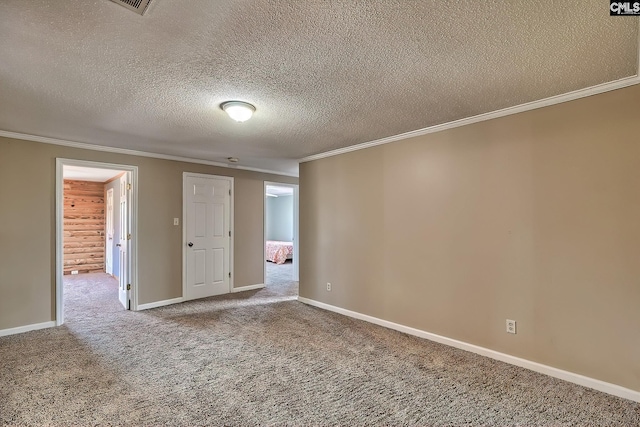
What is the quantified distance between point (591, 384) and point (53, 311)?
5.43 metres

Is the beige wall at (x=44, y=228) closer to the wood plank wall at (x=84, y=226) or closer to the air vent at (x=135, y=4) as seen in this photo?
the air vent at (x=135, y=4)

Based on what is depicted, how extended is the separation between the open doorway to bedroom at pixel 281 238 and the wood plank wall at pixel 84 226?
161 inches

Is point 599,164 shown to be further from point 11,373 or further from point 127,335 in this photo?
point 11,373

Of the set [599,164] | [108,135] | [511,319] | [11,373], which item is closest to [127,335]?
[11,373]

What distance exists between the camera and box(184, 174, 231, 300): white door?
16.4ft

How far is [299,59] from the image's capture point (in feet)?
6.31

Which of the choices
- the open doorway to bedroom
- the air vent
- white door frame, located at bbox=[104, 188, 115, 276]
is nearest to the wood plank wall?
white door frame, located at bbox=[104, 188, 115, 276]

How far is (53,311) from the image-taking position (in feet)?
12.4

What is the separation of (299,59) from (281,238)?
30.8 feet

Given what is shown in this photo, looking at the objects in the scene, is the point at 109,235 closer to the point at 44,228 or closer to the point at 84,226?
the point at 84,226

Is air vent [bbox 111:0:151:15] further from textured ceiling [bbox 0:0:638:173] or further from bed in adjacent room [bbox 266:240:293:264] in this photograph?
bed in adjacent room [bbox 266:240:293:264]

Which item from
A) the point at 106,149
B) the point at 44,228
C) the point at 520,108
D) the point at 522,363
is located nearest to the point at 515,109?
the point at 520,108

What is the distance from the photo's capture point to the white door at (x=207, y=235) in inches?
197

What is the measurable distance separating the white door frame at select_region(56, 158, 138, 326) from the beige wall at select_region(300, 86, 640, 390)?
120 inches
